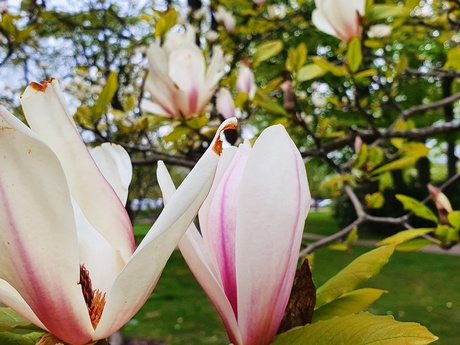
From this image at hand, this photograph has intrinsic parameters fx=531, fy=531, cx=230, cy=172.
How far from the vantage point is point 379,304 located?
6078mm

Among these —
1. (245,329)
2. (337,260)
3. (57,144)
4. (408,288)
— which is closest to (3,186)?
(57,144)

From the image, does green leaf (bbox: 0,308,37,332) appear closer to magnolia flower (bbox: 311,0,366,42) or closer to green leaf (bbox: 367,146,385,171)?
magnolia flower (bbox: 311,0,366,42)

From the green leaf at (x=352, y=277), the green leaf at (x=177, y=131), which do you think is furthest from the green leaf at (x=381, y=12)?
the green leaf at (x=352, y=277)

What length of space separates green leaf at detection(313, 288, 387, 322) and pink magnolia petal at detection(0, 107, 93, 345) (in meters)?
0.19

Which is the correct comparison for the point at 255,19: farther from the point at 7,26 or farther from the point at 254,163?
the point at 254,163

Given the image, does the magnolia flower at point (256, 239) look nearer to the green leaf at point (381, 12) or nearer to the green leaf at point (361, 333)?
the green leaf at point (361, 333)

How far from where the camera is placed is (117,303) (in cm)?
33

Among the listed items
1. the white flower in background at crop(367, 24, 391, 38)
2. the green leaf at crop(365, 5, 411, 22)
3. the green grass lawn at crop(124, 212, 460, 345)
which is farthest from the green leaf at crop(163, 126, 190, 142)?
the green grass lawn at crop(124, 212, 460, 345)

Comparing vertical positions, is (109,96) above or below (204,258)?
above

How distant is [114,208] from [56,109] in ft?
0.27

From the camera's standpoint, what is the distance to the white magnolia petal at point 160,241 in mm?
316

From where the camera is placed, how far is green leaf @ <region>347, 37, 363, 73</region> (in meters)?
1.31

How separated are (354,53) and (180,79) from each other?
1.47ft

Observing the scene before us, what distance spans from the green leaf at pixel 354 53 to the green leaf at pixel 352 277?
36.4 inches
